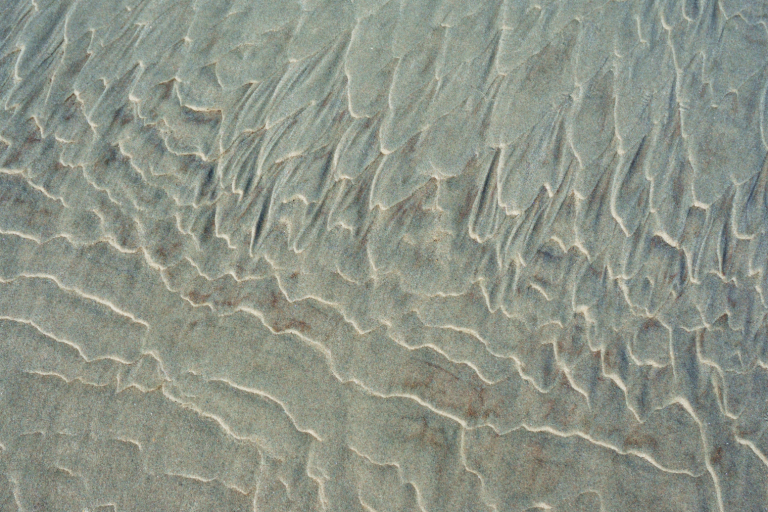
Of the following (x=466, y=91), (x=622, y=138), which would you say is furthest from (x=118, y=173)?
(x=622, y=138)

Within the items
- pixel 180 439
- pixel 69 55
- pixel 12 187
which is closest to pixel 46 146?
pixel 12 187

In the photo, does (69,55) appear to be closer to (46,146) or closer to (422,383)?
(46,146)

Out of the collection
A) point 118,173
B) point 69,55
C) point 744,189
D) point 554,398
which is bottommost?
point 554,398

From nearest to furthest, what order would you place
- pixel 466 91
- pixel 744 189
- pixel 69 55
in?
pixel 744 189, pixel 466 91, pixel 69 55

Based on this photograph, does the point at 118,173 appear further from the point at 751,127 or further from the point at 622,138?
the point at 751,127

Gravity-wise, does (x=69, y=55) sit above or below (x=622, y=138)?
above

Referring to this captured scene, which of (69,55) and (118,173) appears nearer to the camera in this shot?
(118,173)

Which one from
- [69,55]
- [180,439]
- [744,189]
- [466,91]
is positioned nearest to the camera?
[180,439]
